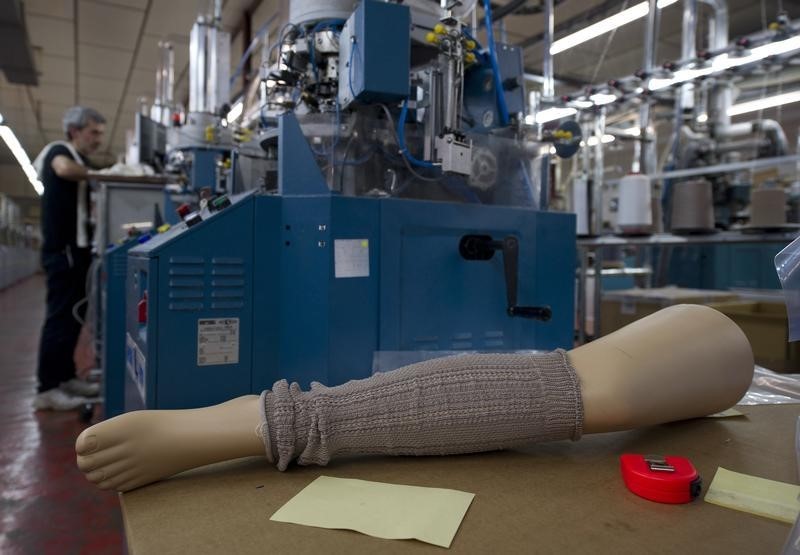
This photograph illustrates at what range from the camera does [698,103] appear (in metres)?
4.47

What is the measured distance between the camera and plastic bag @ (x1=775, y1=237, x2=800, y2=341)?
566 mm

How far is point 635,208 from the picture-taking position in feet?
9.95

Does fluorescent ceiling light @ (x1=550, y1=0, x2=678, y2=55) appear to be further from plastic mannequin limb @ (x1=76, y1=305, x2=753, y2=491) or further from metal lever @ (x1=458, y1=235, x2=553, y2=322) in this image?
plastic mannequin limb @ (x1=76, y1=305, x2=753, y2=491)

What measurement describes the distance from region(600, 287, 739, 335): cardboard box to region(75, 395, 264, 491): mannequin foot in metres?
2.41

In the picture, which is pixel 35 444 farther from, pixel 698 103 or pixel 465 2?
pixel 698 103

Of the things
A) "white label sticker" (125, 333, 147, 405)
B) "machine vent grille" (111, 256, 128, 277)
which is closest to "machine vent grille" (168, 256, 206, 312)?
"white label sticker" (125, 333, 147, 405)

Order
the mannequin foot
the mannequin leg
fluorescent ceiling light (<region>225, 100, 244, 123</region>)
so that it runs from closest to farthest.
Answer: the mannequin foot, the mannequin leg, fluorescent ceiling light (<region>225, 100, 244, 123</region>)

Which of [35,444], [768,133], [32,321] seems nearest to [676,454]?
[35,444]

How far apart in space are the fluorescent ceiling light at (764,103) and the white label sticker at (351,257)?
459 cm

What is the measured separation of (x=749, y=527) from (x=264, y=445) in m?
0.55

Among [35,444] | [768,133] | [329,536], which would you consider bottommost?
[35,444]

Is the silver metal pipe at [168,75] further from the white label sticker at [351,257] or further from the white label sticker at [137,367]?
the white label sticker at [351,257]

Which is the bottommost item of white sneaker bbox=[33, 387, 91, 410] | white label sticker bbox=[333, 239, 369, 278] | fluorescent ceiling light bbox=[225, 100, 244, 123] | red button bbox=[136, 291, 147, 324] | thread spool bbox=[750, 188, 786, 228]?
white sneaker bbox=[33, 387, 91, 410]

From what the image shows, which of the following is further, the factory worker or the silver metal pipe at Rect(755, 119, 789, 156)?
the silver metal pipe at Rect(755, 119, 789, 156)
